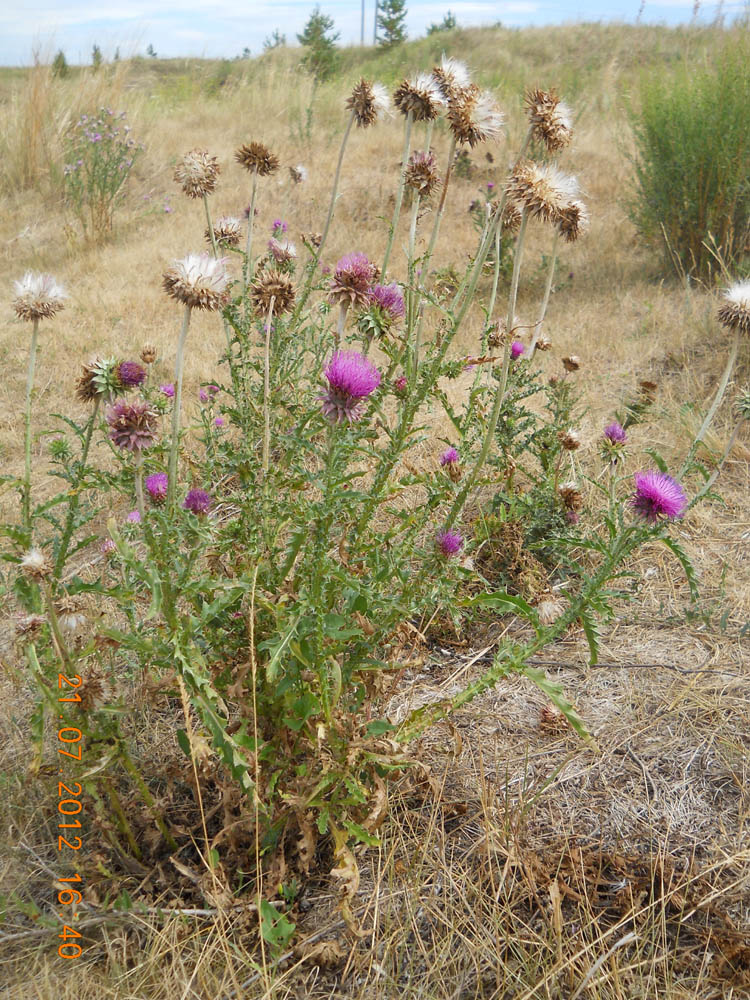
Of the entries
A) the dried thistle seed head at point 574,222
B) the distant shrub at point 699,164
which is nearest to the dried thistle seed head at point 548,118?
the dried thistle seed head at point 574,222

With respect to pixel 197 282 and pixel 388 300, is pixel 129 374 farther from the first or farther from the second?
pixel 388 300

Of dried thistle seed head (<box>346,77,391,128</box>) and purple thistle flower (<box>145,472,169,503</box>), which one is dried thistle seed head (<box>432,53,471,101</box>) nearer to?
dried thistle seed head (<box>346,77,391,128</box>)

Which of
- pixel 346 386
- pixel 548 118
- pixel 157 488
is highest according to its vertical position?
pixel 548 118

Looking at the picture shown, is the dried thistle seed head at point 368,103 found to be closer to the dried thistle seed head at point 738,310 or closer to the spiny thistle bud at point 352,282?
the spiny thistle bud at point 352,282

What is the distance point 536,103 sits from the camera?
186cm

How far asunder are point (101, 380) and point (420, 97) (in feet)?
4.02

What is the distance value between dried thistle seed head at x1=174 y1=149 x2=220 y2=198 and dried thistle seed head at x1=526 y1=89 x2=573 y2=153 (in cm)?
107

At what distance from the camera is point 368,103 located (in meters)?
2.39

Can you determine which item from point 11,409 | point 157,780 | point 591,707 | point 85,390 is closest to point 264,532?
point 85,390

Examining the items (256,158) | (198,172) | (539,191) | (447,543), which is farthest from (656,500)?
(256,158)

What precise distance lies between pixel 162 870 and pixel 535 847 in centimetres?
89

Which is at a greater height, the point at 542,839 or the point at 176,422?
the point at 176,422

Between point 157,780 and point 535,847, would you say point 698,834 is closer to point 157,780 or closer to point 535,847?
point 535,847

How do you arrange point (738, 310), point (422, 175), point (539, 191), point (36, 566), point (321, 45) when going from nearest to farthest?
point (36, 566)
point (539, 191)
point (422, 175)
point (738, 310)
point (321, 45)
